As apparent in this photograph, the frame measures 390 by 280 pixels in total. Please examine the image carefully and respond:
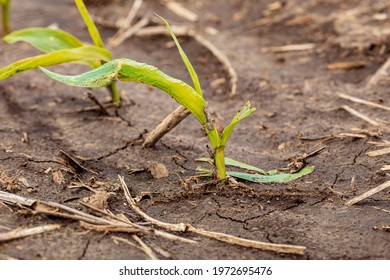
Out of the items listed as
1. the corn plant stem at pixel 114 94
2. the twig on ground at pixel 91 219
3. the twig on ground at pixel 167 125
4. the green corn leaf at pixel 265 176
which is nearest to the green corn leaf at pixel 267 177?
the green corn leaf at pixel 265 176

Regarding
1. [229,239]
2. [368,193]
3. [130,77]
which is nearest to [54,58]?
[130,77]

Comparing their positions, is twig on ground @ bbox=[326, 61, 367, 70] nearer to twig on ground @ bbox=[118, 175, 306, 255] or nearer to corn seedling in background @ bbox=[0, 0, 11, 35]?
twig on ground @ bbox=[118, 175, 306, 255]

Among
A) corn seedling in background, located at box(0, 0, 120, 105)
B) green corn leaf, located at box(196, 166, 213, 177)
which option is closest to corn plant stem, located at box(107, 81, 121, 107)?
corn seedling in background, located at box(0, 0, 120, 105)

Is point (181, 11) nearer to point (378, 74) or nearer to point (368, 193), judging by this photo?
point (378, 74)

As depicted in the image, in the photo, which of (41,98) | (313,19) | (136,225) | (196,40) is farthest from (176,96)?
(313,19)

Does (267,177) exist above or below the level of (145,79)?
below

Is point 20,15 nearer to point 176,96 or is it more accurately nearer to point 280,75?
point 280,75

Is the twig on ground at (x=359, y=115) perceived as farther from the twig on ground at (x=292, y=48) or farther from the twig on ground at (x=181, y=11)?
the twig on ground at (x=181, y=11)
